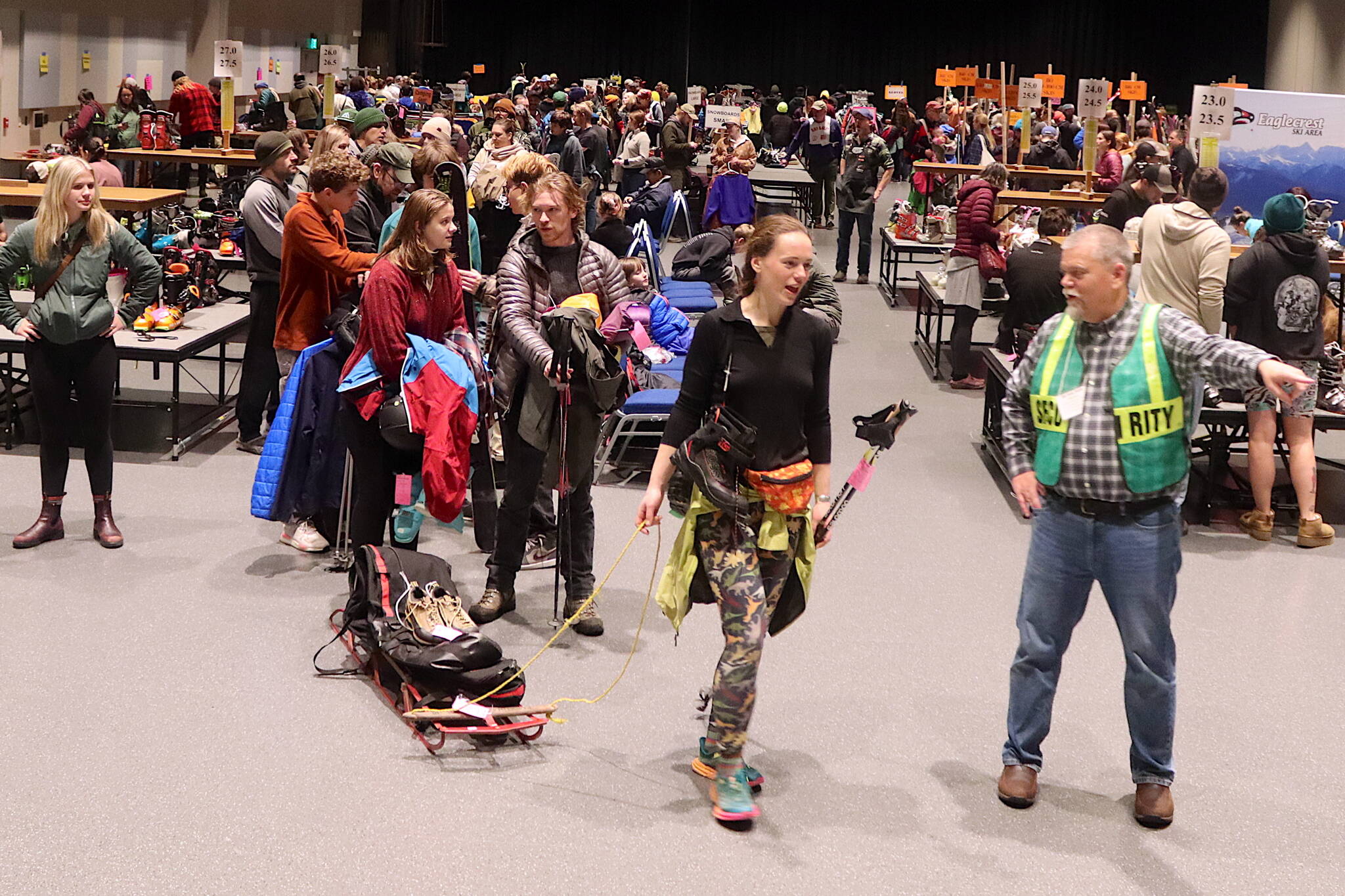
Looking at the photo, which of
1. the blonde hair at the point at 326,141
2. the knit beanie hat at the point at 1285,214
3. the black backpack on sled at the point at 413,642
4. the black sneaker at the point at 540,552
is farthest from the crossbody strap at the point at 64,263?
the knit beanie hat at the point at 1285,214

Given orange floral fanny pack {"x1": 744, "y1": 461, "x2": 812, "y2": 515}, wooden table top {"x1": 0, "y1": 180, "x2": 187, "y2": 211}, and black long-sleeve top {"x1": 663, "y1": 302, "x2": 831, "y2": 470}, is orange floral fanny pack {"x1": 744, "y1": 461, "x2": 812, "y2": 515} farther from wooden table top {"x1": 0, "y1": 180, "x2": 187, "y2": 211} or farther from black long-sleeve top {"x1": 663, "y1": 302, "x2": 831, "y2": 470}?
wooden table top {"x1": 0, "y1": 180, "x2": 187, "y2": 211}

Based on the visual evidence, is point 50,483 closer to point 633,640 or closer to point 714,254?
point 633,640

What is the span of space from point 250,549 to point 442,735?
1922mm

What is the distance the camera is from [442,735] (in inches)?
156

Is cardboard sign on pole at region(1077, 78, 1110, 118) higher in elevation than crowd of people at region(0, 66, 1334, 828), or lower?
higher

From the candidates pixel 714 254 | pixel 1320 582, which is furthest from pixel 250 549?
pixel 714 254

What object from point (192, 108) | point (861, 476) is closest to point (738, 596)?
point (861, 476)

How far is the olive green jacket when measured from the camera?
5285 mm

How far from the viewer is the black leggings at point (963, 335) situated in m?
9.20

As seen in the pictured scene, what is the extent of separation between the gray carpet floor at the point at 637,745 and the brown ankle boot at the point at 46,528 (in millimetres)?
73

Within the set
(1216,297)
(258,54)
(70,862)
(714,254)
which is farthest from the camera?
(258,54)

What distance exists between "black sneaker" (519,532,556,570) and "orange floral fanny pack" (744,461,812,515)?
1.97 m

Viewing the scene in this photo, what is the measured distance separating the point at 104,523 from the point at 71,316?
803 millimetres

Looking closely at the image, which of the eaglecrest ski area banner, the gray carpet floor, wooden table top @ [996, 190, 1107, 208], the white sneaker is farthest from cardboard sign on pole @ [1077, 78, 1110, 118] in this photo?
the white sneaker
